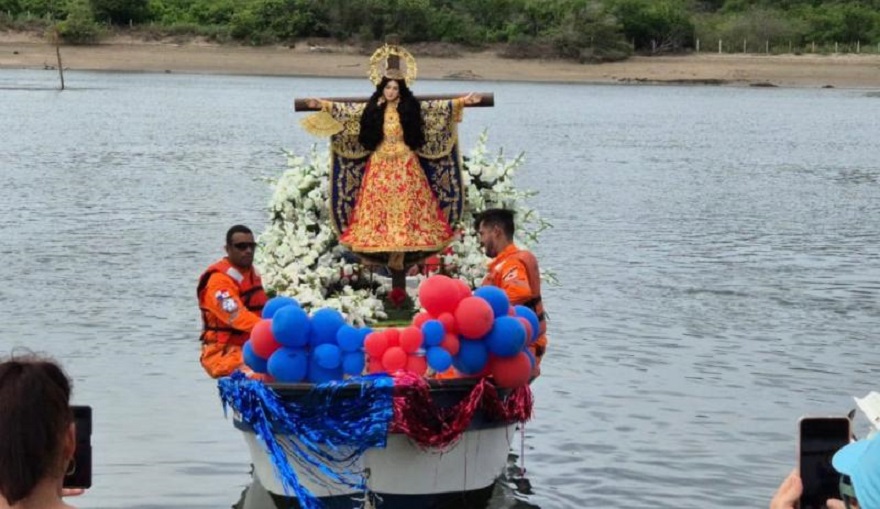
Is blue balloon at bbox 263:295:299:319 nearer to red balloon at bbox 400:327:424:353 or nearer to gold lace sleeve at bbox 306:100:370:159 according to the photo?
red balloon at bbox 400:327:424:353

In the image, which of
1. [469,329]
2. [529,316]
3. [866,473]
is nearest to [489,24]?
[529,316]

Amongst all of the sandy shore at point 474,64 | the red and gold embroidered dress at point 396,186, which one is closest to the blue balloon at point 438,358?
the red and gold embroidered dress at point 396,186

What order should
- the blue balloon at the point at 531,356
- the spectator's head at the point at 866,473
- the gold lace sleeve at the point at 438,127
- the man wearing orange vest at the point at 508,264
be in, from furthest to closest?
the gold lace sleeve at the point at 438,127 < the man wearing orange vest at the point at 508,264 < the blue balloon at the point at 531,356 < the spectator's head at the point at 866,473

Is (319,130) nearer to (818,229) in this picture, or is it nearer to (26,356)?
(26,356)

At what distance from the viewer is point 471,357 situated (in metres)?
9.84

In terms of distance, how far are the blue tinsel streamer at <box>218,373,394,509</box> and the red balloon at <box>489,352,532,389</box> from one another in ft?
2.10

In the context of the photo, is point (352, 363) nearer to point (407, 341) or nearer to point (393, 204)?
point (407, 341)

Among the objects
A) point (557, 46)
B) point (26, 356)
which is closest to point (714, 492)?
point (26, 356)

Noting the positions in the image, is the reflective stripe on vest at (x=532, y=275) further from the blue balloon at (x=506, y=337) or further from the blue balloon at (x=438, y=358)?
the blue balloon at (x=438, y=358)

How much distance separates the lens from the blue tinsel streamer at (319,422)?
32.1 feet

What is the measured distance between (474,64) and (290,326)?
69274 mm

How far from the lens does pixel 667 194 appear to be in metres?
35.8

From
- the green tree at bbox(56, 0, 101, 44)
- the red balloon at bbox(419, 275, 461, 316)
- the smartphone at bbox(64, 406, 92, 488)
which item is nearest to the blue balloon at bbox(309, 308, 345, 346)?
the red balloon at bbox(419, 275, 461, 316)

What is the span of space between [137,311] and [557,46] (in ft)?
210
